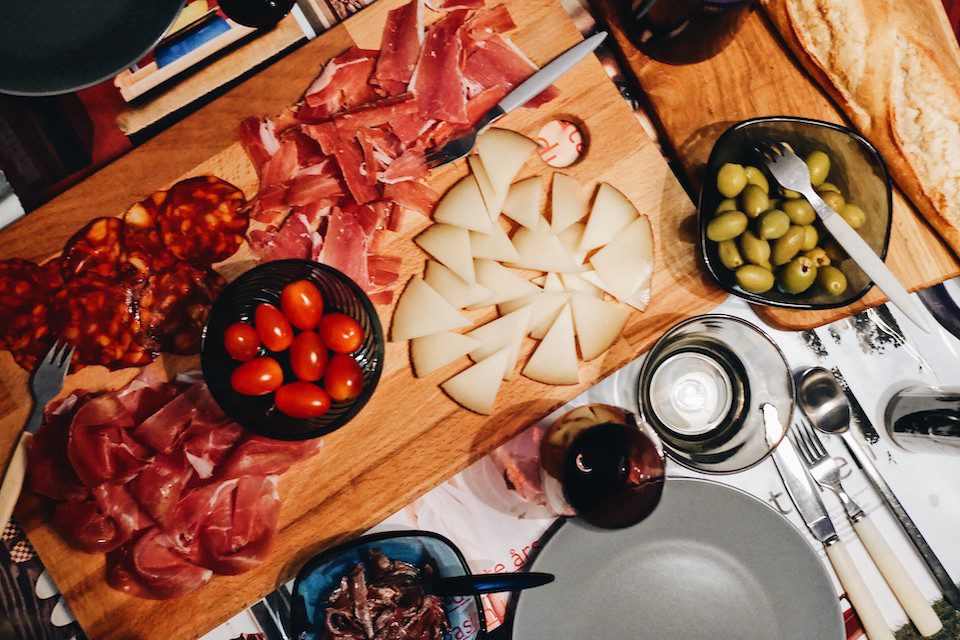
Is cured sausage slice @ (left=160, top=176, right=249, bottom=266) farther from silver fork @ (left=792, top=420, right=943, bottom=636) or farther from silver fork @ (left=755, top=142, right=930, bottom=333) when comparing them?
silver fork @ (left=792, top=420, right=943, bottom=636)

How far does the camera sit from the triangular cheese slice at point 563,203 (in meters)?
1.21

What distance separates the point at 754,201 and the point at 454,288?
1.87 feet

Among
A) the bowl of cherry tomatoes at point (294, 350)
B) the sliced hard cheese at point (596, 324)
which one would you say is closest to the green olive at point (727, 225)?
the sliced hard cheese at point (596, 324)

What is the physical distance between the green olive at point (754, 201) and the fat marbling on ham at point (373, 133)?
1.37 ft

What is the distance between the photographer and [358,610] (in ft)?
3.66

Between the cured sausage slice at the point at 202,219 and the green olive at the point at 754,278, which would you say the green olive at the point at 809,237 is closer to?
→ the green olive at the point at 754,278

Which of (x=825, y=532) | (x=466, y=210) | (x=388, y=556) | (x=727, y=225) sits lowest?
(x=825, y=532)

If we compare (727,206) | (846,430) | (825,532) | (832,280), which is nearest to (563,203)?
(727,206)

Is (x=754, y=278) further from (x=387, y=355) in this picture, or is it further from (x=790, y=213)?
(x=387, y=355)

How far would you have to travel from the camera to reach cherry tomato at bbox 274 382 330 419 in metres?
1.04

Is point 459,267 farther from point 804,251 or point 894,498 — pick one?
point 894,498

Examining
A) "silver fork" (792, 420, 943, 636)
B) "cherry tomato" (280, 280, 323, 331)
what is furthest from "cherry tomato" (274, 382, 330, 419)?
"silver fork" (792, 420, 943, 636)

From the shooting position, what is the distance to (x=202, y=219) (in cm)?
118

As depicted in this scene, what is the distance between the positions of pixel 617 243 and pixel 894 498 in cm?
79
